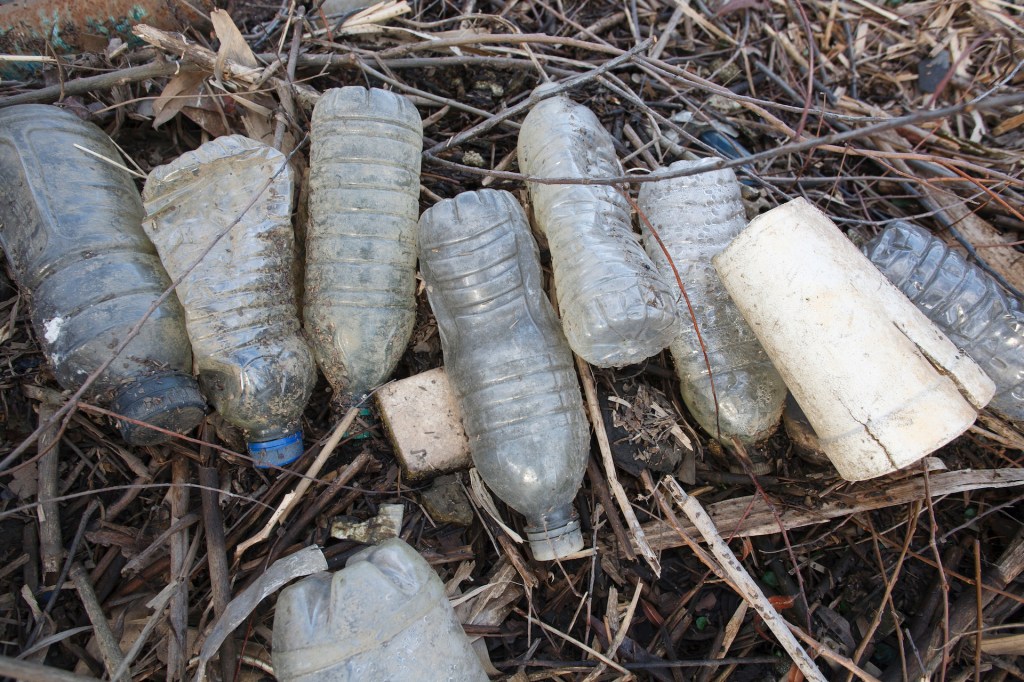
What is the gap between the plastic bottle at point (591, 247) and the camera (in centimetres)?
191

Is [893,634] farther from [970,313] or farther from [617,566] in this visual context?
[970,313]

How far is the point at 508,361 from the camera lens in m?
2.02

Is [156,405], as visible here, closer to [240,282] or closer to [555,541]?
[240,282]

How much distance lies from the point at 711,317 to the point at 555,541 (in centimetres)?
89

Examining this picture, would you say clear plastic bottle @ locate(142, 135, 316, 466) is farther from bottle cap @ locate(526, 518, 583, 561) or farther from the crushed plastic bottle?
bottle cap @ locate(526, 518, 583, 561)

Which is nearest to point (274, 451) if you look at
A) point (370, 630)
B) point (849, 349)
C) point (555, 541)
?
point (370, 630)

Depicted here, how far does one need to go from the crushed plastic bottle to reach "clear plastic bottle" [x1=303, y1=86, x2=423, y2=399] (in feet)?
2.01

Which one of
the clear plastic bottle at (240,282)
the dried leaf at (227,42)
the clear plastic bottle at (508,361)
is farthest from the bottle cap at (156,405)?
the dried leaf at (227,42)

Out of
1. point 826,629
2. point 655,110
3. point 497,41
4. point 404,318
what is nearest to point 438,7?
point 497,41

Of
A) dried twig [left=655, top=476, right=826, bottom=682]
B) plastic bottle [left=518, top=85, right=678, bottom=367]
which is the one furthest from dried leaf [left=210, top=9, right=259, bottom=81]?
dried twig [left=655, top=476, right=826, bottom=682]

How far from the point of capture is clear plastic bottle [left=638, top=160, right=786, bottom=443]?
6.84ft

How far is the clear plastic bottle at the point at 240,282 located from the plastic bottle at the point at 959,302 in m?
1.99

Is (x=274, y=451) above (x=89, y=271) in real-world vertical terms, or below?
below

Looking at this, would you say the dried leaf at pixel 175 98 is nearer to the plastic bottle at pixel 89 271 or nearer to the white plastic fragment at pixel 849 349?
the plastic bottle at pixel 89 271
